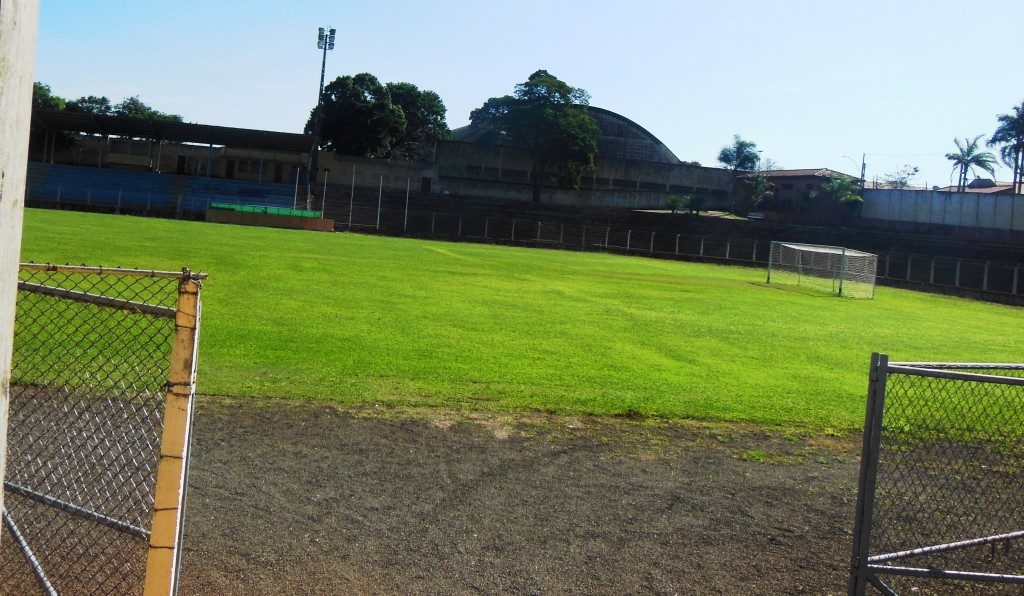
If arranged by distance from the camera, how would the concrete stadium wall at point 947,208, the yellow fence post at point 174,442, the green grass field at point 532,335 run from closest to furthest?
the yellow fence post at point 174,442 < the green grass field at point 532,335 < the concrete stadium wall at point 947,208

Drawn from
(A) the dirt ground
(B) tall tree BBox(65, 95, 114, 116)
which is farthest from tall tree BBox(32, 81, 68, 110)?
(A) the dirt ground

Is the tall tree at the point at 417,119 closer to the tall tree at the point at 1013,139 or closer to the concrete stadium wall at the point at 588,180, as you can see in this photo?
the concrete stadium wall at the point at 588,180

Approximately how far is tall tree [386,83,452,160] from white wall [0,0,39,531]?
287ft

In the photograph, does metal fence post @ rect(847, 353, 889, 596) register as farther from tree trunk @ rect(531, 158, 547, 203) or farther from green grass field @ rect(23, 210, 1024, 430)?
tree trunk @ rect(531, 158, 547, 203)

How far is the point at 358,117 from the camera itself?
80750 mm

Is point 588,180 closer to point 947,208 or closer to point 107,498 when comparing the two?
point 947,208

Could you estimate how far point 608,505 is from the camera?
7383mm

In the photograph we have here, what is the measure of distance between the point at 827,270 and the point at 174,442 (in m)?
33.9

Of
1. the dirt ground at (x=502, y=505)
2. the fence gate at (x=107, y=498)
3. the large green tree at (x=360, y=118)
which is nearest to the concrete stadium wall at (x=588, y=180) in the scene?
the large green tree at (x=360, y=118)

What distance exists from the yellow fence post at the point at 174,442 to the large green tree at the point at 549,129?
76.6 metres

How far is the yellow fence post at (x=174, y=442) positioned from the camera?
158 inches

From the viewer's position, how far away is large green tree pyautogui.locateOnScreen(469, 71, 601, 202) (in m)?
79.9

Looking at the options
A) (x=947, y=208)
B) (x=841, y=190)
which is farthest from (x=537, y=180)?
(x=947, y=208)

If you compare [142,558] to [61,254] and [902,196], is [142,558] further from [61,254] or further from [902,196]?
[902,196]
